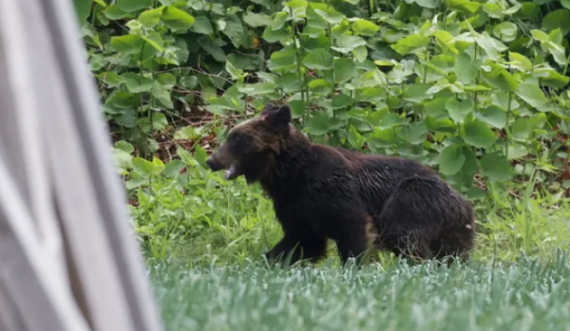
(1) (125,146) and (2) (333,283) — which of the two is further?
(1) (125,146)

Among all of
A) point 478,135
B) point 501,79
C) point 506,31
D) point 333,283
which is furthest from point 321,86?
point 333,283

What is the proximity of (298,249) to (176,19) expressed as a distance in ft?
9.28

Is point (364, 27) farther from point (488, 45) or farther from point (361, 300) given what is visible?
point (361, 300)

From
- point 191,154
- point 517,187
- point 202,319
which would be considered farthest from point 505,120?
point 202,319

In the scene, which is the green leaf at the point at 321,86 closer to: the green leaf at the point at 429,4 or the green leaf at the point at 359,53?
the green leaf at the point at 359,53

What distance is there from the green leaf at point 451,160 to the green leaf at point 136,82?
260 centimetres

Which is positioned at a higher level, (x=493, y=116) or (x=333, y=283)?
(x=333, y=283)

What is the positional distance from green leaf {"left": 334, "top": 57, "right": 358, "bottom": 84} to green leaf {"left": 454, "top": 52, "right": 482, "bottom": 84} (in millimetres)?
823

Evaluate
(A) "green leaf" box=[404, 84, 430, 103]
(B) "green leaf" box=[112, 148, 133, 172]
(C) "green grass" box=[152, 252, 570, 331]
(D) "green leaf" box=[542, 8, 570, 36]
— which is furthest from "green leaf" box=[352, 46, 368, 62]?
(C) "green grass" box=[152, 252, 570, 331]

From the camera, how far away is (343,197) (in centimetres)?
670

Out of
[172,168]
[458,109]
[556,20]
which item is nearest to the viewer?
[458,109]

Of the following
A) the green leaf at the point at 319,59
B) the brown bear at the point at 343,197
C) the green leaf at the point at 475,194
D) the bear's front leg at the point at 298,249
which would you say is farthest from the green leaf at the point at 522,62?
the bear's front leg at the point at 298,249

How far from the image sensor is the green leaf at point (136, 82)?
28.5ft

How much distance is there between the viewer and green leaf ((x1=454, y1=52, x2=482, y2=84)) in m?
7.66
